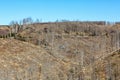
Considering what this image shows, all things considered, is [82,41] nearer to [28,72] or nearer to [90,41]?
[90,41]

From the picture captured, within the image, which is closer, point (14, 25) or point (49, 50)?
point (49, 50)

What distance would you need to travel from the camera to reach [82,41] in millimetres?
149125

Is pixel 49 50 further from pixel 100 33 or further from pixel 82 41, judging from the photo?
pixel 100 33

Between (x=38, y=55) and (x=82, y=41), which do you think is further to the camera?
(x=82, y=41)

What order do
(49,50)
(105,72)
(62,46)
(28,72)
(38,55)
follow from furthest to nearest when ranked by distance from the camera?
(62,46)
(49,50)
(38,55)
(28,72)
(105,72)

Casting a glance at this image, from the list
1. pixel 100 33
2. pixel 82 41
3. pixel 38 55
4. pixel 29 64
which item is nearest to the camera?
pixel 29 64

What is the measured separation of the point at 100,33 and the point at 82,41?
3417 centimetres

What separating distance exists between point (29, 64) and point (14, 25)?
10908 cm

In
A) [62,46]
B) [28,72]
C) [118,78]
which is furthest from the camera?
[62,46]


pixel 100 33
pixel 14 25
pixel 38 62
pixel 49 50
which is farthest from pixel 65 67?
pixel 14 25

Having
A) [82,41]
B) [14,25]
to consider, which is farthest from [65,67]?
[14,25]

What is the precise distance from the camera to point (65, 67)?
90.4 metres

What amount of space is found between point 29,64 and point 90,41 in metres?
68.6

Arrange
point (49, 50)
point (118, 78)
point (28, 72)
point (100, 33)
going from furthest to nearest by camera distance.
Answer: point (100, 33), point (49, 50), point (28, 72), point (118, 78)
